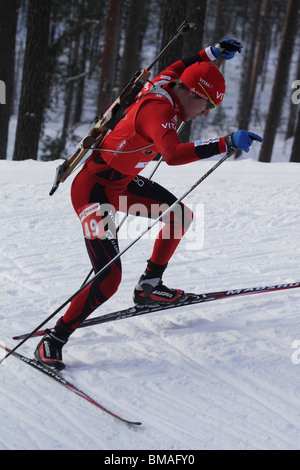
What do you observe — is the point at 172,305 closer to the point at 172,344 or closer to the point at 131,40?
the point at 172,344

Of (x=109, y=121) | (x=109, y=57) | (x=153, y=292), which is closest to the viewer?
(x=109, y=121)

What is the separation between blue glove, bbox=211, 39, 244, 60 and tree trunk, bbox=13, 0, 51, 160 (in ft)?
20.0

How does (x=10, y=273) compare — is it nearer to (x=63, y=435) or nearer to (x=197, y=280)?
(x=197, y=280)

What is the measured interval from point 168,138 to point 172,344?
1.54 m

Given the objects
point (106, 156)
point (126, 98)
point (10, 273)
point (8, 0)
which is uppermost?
point (8, 0)

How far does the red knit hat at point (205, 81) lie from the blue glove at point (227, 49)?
0.76 metres

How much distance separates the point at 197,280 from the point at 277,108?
10.8m

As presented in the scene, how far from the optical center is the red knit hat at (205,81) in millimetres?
3336

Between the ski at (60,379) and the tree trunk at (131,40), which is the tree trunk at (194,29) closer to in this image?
the tree trunk at (131,40)

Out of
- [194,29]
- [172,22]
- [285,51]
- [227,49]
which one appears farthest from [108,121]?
[285,51]

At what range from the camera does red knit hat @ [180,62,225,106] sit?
10.9 ft

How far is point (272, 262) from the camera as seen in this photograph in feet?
17.1

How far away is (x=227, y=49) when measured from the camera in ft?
13.4

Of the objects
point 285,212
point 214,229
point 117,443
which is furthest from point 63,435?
point 285,212
